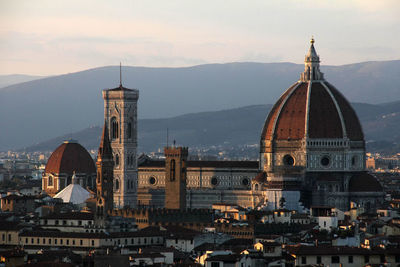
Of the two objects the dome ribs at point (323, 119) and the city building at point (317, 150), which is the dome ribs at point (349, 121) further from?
the dome ribs at point (323, 119)

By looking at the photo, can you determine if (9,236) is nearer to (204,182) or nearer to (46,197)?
(46,197)

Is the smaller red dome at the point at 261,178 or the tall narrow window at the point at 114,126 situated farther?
the tall narrow window at the point at 114,126

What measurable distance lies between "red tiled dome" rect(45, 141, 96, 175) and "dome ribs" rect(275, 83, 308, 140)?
27123 millimetres

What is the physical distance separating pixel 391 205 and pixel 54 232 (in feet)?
173

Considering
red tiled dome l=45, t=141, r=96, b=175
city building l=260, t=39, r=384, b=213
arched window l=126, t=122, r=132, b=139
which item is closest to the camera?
city building l=260, t=39, r=384, b=213

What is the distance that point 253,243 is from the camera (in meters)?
101

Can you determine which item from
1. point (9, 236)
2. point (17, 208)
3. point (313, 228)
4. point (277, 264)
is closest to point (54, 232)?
point (9, 236)

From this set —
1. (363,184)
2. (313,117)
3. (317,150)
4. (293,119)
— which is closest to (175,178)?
(293,119)

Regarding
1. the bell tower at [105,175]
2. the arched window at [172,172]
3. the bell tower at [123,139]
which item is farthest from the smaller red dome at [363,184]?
the bell tower at [105,175]

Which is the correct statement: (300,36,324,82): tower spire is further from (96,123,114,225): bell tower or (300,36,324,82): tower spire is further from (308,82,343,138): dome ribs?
(96,123,114,225): bell tower

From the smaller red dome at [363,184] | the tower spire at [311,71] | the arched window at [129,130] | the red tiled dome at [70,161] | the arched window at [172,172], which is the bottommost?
the smaller red dome at [363,184]

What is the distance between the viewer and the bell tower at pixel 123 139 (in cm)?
16912

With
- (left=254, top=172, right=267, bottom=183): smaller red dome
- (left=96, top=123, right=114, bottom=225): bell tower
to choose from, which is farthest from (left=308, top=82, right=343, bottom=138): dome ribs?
(left=96, top=123, right=114, bottom=225): bell tower

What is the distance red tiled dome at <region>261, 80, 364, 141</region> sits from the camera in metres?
164
